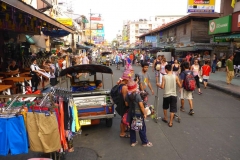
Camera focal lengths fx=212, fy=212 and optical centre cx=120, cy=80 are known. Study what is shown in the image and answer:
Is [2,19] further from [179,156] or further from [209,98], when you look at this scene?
[209,98]

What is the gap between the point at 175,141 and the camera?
207 inches

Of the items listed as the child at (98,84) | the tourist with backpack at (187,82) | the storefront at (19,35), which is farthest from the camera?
the storefront at (19,35)

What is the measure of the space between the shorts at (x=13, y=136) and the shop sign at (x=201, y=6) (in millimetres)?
21171

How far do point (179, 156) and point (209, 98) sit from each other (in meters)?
6.49

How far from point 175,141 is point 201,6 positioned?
19.7m

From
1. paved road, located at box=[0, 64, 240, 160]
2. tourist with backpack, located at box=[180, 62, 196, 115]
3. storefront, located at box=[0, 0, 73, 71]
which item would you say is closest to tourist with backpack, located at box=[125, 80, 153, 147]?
paved road, located at box=[0, 64, 240, 160]

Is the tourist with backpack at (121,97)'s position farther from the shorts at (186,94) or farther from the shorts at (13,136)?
the shorts at (186,94)

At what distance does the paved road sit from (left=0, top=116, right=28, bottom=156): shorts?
118cm

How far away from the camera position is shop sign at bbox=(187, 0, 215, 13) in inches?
832

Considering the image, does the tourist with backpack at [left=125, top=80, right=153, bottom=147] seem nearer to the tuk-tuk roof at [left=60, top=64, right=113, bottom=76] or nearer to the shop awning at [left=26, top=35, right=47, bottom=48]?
the tuk-tuk roof at [left=60, top=64, right=113, bottom=76]

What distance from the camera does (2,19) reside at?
9.38 metres

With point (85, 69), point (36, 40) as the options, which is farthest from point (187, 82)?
point (36, 40)

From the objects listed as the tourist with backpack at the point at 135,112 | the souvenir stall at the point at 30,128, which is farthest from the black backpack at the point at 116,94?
the souvenir stall at the point at 30,128

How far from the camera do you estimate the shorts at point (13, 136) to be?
3.37m
